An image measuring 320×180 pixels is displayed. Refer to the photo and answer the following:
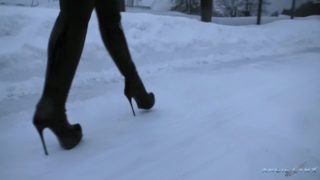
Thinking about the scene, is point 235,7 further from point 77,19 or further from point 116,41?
point 77,19

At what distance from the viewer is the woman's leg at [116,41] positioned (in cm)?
194

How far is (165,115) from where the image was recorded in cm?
221

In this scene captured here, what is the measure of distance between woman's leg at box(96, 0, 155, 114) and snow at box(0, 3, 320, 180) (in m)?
0.21

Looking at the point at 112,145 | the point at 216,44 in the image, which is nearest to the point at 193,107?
the point at 112,145

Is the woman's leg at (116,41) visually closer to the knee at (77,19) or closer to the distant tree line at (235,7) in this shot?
the knee at (77,19)

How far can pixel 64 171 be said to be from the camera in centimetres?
149

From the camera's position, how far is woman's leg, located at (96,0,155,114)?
1938 mm

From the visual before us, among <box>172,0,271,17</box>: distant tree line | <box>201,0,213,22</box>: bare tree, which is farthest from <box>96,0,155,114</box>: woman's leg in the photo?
<box>172,0,271,17</box>: distant tree line

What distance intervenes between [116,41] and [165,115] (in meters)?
0.55

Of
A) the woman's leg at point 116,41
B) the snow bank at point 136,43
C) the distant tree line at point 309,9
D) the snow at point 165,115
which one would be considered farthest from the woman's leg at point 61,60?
the distant tree line at point 309,9

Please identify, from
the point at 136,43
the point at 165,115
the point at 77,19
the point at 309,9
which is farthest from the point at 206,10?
the point at 309,9

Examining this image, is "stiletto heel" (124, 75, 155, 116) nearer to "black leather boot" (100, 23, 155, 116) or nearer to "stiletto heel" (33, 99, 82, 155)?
"black leather boot" (100, 23, 155, 116)

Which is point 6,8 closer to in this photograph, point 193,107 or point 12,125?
point 12,125

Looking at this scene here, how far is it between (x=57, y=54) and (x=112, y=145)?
516 mm
